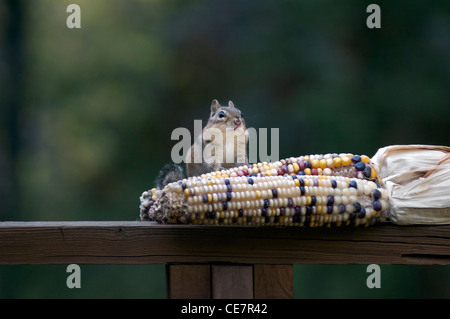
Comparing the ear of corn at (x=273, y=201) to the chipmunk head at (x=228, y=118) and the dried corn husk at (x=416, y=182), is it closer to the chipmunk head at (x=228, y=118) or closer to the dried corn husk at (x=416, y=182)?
the dried corn husk at (x=416, y=182)

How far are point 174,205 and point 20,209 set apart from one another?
435cm

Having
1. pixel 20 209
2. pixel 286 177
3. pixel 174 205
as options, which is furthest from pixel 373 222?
pixel 20 209

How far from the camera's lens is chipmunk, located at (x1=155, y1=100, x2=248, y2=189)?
232 cm

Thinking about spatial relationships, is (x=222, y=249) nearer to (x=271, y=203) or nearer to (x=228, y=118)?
(x=271, y=203)

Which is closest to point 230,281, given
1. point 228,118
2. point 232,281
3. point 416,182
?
point 232,281

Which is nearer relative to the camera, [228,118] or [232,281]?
[232,281]

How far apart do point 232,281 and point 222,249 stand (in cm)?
7

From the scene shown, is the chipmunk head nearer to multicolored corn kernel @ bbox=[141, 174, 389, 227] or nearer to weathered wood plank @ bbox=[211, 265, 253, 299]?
multicolored corn kernel @ bbox=[141, 174, 389, 227]

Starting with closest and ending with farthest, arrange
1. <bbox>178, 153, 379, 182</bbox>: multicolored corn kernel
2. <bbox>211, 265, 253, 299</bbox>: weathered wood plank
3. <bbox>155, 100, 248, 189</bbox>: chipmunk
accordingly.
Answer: <bbox>211, 265, 253, 299</bbox>: weathered wood plank → <bbox>178, 153, 379, 182</bbox>: multicolored corn kernel → <bbox>155, 100, 248, 189</bbox>: chipmunk

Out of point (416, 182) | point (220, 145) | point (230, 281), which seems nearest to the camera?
point (230, 281)

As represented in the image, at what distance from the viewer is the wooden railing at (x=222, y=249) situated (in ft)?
5.09

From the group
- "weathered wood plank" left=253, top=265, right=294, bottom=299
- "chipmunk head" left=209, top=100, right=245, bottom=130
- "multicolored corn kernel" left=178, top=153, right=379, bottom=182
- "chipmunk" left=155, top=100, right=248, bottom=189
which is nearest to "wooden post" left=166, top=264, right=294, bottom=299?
"weathered wood plank" left=253, top=265, right=294, bottom=299

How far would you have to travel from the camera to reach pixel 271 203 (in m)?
1.56

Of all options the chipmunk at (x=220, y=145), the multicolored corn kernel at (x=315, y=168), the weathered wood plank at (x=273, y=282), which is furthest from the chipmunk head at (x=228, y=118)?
the weathered wood plank at (x=273, y=282)
